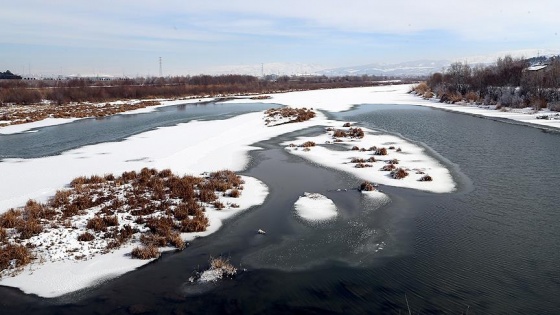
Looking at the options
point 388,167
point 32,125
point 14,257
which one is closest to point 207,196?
point 14,257

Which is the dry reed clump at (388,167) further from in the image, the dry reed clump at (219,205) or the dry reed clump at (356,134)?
the dry reed clump at (356,134)

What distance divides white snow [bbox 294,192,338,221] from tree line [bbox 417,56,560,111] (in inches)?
1370

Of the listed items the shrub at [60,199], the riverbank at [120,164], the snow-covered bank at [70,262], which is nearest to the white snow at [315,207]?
the riverbank at [120,164]

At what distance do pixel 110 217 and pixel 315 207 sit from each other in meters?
6.06

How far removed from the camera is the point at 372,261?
934 cm

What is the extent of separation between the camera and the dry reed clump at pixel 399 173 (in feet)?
53.3

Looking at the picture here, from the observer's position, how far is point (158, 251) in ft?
32.4

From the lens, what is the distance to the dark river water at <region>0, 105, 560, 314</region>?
25.1ft

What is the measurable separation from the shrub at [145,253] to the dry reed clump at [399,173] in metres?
10.1

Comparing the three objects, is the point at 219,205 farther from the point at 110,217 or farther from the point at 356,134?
the point at 356,134

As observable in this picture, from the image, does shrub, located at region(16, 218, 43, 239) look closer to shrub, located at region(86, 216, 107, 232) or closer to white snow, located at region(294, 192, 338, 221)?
shrub, located at region(86, 216, 107, 232)

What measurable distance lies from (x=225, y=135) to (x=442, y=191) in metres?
17.0

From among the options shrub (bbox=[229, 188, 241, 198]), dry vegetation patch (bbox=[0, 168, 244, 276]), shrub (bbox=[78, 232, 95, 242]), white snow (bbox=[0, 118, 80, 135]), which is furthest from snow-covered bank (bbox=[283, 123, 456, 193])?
white snow (bbox=[0, 118, 80, 135])

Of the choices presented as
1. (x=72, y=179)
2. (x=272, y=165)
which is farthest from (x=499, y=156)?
(x=72, y=179)
